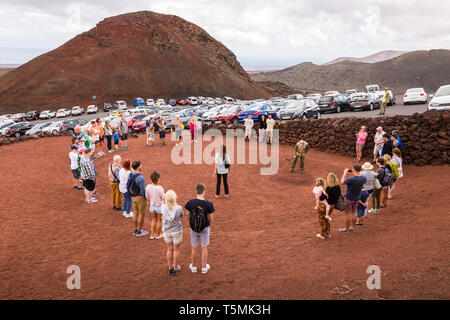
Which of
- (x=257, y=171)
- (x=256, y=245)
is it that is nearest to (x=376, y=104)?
(x=257, y=171)

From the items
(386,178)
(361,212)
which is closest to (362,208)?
(361,212)

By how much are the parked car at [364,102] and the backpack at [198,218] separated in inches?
905

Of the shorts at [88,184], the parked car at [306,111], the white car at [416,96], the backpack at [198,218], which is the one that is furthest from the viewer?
the white car at [416,96]

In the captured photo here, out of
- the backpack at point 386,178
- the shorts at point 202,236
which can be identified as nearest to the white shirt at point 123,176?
the shorts at point 202,236

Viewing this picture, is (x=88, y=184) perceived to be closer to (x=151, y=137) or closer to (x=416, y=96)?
(x=151, y=137)

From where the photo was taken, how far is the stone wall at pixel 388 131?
1298 centimetres

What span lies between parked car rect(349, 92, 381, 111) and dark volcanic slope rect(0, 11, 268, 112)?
4803cm

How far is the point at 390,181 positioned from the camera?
8.96 meters

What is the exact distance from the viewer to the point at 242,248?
24.2ft

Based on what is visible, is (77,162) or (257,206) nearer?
(257,206)

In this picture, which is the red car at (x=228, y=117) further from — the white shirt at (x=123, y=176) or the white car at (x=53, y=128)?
the white shirt at (x=123, y=176)

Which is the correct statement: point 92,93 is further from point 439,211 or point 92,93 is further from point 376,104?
point 439,211

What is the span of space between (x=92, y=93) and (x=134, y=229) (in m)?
60.0

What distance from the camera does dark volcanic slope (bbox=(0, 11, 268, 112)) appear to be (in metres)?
60.9
